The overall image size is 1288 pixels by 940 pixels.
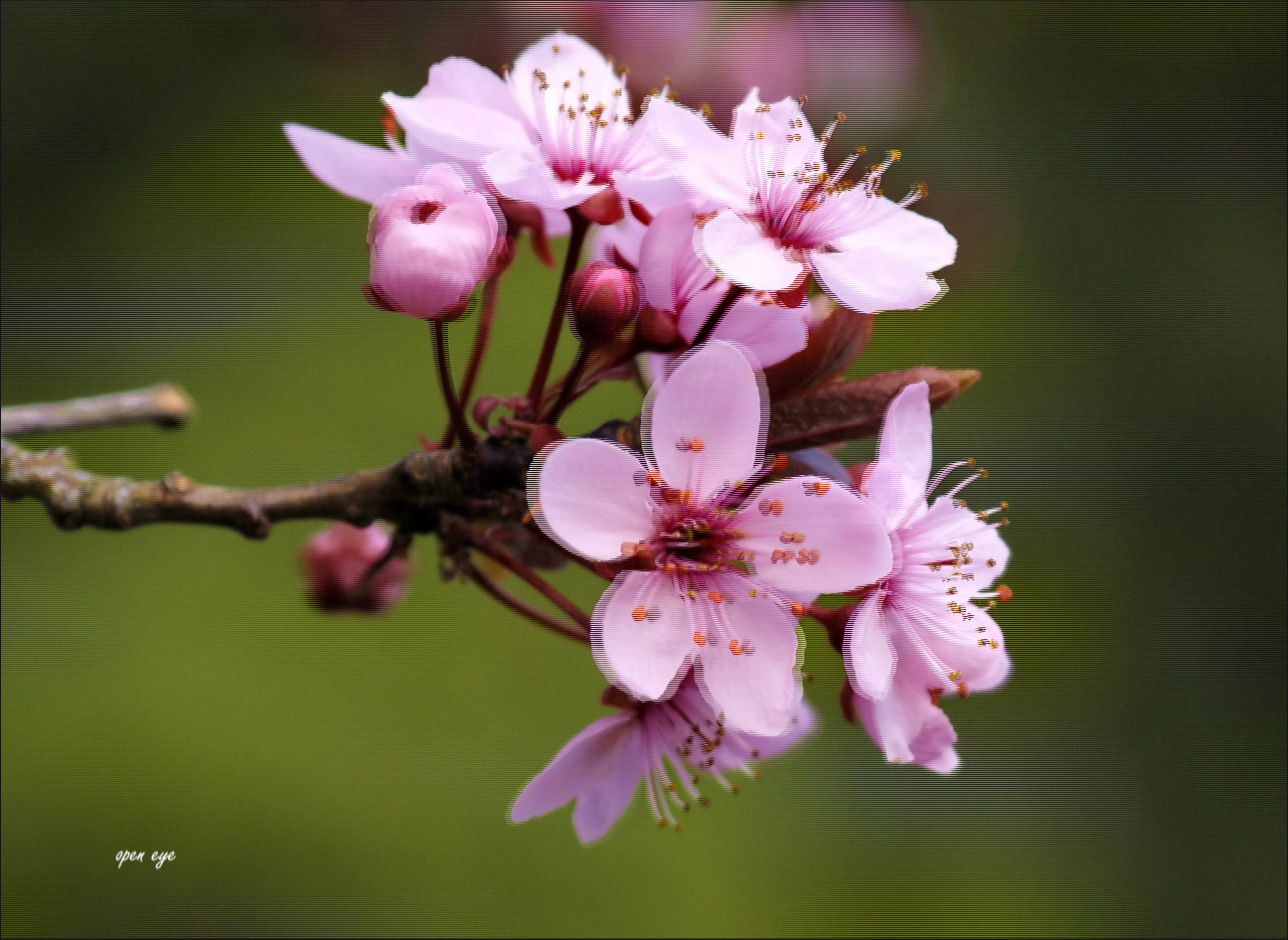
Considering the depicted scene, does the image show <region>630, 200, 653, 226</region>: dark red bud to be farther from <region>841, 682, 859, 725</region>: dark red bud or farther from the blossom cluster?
<region>841, 682, 859, 725</region>: dark red bud

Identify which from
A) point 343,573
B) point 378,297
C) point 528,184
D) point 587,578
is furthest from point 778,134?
point 587,578

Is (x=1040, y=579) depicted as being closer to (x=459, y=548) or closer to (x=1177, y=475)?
(x=1177, y=475)

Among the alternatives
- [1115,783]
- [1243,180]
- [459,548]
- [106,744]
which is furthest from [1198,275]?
[106,744]

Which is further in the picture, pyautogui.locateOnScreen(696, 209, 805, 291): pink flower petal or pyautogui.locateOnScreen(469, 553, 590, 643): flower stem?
pyautogui.locateOnScreen(469, 553, 590, 643): flower stem

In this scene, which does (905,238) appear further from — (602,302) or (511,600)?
(511,600)

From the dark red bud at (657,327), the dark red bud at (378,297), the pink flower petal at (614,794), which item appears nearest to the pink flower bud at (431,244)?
the dark red bud at (378,297)

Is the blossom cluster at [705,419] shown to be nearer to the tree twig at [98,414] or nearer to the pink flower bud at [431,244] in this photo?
the pink flower bud at [431,244]

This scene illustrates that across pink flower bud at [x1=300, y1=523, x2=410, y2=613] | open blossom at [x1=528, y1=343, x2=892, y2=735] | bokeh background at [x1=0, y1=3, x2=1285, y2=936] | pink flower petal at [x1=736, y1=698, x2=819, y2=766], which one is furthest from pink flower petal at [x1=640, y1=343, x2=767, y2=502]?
bokeh background at [x1=0, y1=3, x2=1285, y2=936]
